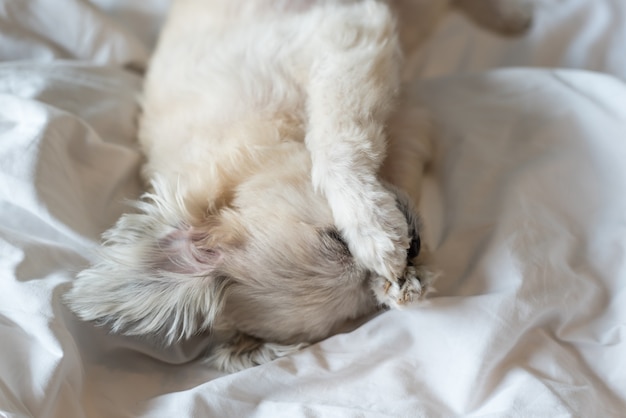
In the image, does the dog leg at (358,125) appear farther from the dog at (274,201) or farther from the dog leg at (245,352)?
the dog leg at (245,352)

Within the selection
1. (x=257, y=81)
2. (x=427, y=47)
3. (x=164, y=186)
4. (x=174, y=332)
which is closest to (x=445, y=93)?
(x=427, y=47)

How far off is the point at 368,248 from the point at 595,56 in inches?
48.4

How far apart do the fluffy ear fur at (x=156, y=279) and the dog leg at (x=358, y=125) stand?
0.34 metres

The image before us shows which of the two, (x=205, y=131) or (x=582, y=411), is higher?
(x=205, y=131)

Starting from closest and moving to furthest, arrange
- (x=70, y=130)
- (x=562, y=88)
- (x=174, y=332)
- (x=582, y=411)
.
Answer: (x=582, y=411), (x=174, y=332), (x=70, y=130), (x=562, y=88)

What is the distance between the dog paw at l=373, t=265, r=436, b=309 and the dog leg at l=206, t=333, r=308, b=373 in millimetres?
262

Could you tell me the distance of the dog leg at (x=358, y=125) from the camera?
1316 mm

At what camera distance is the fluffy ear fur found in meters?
1.34

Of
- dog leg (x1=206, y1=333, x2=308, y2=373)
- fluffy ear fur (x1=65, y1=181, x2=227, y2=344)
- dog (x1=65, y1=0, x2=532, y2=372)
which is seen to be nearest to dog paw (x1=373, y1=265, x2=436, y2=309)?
dog (x1=65, y1=0, x2=532, y2=372)

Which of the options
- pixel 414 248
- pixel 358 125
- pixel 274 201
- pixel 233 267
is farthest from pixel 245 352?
pixel 358 125

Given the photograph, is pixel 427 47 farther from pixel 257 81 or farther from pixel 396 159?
pixel 257 81

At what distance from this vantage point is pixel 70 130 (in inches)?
63.1

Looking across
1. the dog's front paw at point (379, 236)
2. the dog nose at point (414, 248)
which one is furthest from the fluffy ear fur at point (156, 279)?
the dog nose at point (414, 248)

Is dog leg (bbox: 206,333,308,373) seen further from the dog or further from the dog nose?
the dog nose
